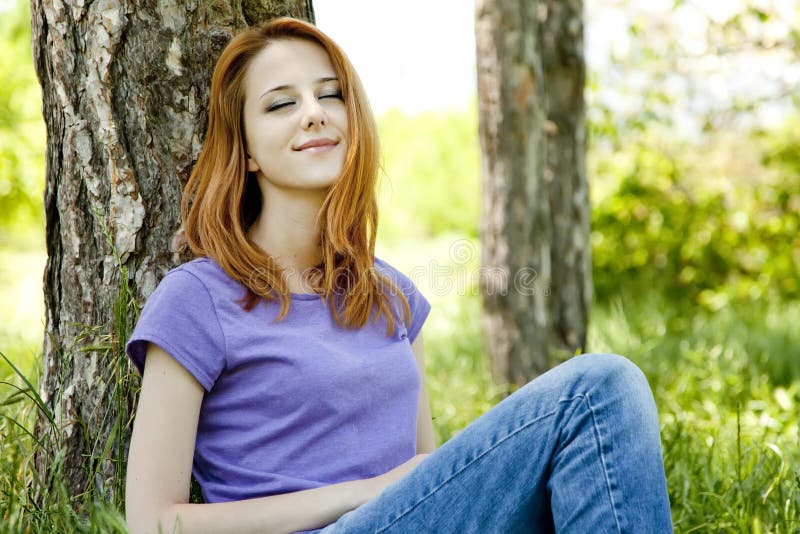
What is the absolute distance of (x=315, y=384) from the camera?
178cm

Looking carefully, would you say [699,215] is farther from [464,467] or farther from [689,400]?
[464,467]

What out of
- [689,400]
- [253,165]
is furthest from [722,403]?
[253,165]

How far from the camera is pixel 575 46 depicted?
14.3 ft

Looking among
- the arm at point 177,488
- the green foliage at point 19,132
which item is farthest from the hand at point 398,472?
the green foliage at point 19,132

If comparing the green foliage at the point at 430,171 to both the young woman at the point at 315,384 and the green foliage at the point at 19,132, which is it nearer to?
the green foliage at the point at 19,132

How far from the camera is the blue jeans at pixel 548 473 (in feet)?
5.22

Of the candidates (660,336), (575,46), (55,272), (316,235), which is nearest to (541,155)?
(575,46)

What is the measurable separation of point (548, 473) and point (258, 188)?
0.99 metres

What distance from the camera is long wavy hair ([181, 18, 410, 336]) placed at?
74.9 inches

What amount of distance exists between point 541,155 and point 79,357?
109 inches

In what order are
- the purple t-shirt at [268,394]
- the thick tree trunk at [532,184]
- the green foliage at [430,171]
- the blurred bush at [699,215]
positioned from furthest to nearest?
1. the green foliage at [430,171]
2. the blurred bush at [699,215]
3. the thick tree trunk at [532,184]
4. the purple t-shirt at [268,394]

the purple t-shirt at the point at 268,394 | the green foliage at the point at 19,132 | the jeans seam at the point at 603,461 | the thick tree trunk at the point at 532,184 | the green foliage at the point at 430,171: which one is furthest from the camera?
the green foliage at the point at 430,171

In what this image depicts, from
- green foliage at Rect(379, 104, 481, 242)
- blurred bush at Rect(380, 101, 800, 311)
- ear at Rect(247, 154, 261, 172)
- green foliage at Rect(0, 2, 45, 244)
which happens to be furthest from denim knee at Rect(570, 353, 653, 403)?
green foliage at Rect(379, 104, 481, 242)

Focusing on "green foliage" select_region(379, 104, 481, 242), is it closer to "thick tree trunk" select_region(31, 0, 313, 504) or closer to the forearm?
"thick tree trunk" select_region(31, 0, 313, 504)
